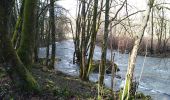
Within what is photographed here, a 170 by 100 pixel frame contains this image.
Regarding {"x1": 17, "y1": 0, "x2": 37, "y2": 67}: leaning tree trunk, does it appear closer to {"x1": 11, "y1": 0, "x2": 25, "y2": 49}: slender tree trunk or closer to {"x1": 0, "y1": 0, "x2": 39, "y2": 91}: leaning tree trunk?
{"x1": 0, "y1": 0, "x2": 39, "y2": 91}: leaning tree trunk

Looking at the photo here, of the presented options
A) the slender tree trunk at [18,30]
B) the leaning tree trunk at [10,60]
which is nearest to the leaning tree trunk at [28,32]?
the leaning tree trunk at [10,60]

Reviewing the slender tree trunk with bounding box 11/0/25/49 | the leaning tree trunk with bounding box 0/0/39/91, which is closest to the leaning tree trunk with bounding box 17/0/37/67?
the leaning tree trunk with bounding box 0/0/39/91

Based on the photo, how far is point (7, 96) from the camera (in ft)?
26.6

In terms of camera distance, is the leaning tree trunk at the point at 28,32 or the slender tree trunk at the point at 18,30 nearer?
the leaning tree trunk at the point at 28,32

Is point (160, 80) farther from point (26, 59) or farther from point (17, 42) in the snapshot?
point (26, 59)

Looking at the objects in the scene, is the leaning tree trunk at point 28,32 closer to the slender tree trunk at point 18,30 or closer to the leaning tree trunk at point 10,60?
the leaning tree trunk at point 10,60

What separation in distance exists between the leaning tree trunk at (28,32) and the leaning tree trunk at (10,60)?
25.8 inches

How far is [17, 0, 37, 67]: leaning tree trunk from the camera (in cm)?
884

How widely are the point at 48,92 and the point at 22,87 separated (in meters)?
0.94

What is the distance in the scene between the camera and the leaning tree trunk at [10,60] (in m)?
7.97

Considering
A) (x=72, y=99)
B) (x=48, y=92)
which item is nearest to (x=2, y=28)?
(x=48, y=92)

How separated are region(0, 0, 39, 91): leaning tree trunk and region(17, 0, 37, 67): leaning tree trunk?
654 mm

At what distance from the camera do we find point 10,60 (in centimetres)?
820

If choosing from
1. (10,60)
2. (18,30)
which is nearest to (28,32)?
(10,60)
